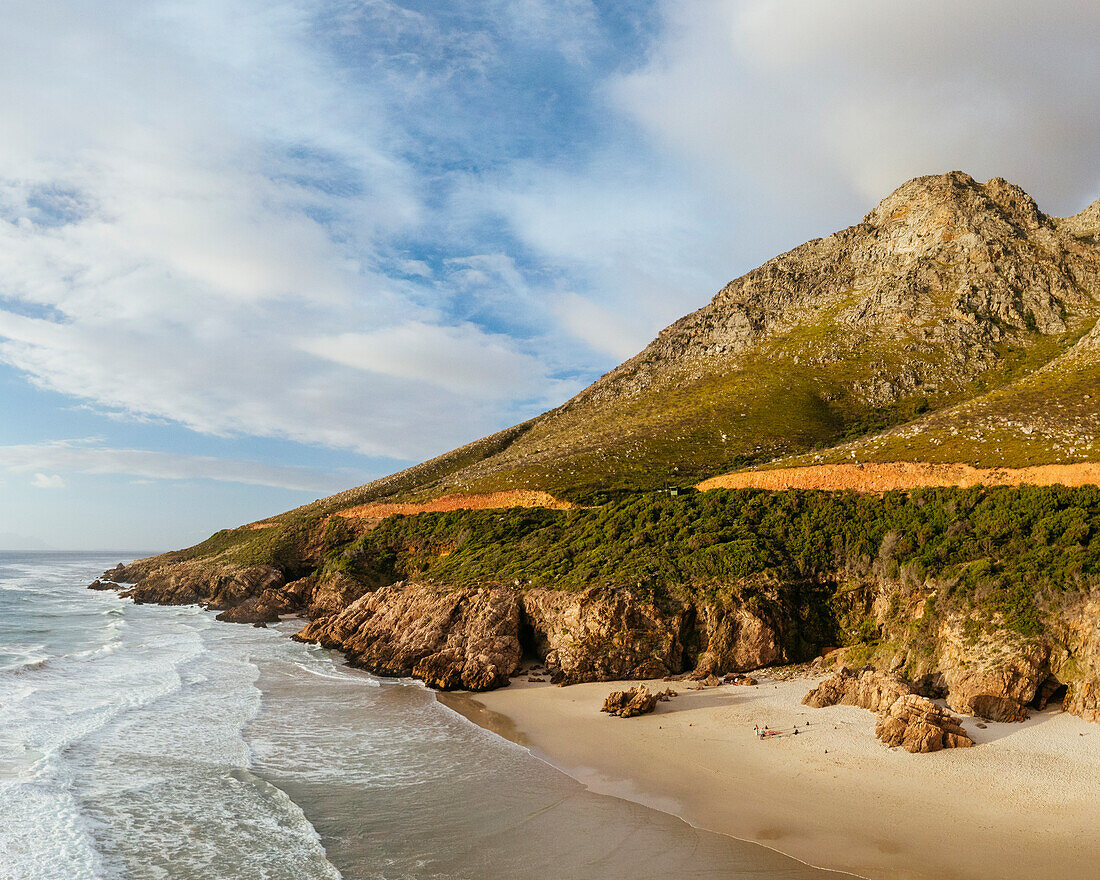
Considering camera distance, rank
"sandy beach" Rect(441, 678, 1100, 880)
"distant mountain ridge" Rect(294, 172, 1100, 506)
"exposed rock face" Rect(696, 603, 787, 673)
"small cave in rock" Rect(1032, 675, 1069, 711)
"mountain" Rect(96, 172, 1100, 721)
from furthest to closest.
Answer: "distant mountain ridge" Rect(294, 172, 1100, 506)
"exposed rock face" Rect(696, 603, 787, 673)
"mountain" Rect(96, 172, 1100, 721)
"small cave in rock" Rect(1032, 675, 1069, 711)
"sandy beach" Rect(441, 678, 1100, 880)

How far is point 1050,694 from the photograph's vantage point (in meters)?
20.5

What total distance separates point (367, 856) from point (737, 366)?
70.6m

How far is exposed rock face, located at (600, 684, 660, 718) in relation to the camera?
2416 centimetres

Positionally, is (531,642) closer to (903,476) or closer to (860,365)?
(903,476)

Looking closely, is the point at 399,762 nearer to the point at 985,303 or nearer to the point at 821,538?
the point at 821,538

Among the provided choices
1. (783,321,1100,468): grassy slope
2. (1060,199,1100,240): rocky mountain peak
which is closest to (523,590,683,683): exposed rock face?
(783,321,1100,468): grassy slope

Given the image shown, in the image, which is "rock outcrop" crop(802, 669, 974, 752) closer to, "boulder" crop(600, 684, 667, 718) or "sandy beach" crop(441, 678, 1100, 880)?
"sandy beach" crop(441, 678, 1100, 880)

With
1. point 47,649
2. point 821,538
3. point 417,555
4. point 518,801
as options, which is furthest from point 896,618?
point 47,649

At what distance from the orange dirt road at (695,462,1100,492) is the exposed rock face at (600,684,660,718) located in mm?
18402

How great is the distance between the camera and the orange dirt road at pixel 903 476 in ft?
94.8

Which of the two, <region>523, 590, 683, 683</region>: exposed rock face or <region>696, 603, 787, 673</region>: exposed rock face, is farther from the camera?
<region>523, 590, 683, 683</region>: exposed rock face

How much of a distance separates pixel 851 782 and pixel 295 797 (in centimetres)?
1520

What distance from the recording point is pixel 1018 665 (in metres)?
20.5

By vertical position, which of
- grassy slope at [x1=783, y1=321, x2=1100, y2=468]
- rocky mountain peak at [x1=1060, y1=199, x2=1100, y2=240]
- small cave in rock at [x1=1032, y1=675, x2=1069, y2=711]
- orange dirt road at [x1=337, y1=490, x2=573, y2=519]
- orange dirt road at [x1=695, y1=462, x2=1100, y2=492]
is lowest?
small cave in rock at [x1=1032, y1=675, x2=1069, y2=711]
